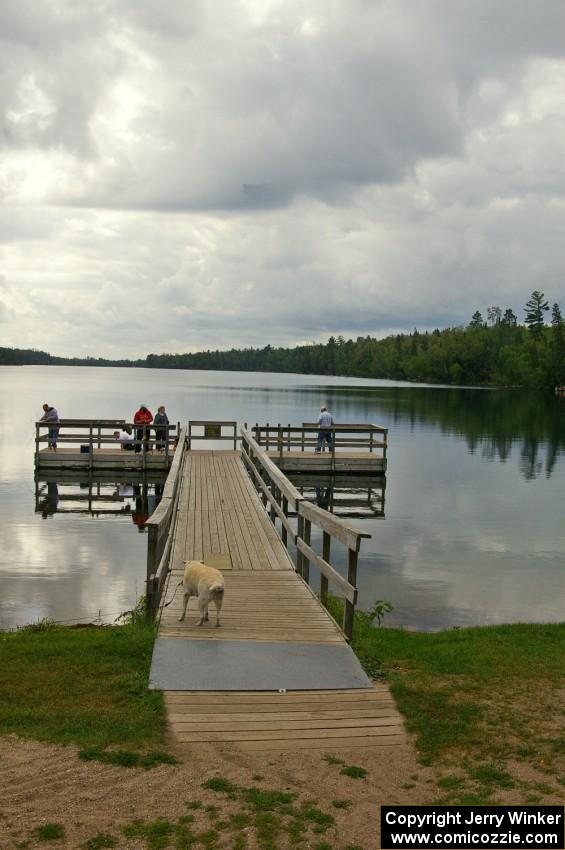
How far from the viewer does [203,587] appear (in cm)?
845

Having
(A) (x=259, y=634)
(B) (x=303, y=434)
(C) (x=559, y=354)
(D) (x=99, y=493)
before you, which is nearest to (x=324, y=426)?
(B) (x=303, y=434)

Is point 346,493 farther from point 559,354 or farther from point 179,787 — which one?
point 559,354

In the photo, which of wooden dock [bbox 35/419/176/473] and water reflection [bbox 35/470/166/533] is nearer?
water reflection [bbox 35/470/166/533]

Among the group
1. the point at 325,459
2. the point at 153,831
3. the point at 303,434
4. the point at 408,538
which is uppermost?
the point at 303,434

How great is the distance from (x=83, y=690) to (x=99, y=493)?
20.4 metres

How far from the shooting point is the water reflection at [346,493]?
25.5m

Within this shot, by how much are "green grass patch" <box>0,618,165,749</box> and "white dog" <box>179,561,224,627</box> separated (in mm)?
590

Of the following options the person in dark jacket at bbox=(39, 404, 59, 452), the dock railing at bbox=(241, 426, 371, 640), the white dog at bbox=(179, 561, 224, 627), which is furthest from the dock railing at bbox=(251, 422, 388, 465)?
the white dog at bbox=(179, 561, 224, 627)

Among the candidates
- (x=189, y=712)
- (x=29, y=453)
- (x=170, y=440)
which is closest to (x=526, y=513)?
(x=170, y=440)

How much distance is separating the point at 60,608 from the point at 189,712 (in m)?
7.24

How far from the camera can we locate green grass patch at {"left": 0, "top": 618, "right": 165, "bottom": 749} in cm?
602

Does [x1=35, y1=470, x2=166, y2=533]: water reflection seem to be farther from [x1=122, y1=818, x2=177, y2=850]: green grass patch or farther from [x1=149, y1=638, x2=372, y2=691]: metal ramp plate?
[x1=122, y1=818, x2=177, y2=850]: green grass patch

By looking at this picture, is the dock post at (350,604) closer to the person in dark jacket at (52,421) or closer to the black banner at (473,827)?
the black banner at (473,827)

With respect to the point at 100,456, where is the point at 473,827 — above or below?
above
